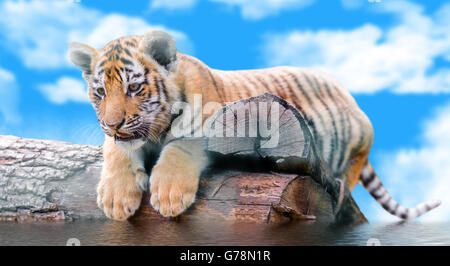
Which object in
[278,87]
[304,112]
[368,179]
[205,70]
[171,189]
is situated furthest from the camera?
[368,179]

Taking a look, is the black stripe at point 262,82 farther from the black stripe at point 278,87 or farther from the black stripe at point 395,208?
the black stripe at point 395,208

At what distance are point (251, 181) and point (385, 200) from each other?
8.02ft

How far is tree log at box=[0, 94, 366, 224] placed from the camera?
3283 mm

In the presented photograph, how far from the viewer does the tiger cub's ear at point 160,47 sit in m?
3.52

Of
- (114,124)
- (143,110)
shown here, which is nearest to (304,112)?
(143,110)

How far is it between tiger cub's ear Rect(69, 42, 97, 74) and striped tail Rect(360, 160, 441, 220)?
3.31 meters

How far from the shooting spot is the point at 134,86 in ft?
11.5

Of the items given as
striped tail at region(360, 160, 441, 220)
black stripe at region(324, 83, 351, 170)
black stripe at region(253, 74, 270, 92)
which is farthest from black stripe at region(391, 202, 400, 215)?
black stripe at region(253, 74, 270, 92)

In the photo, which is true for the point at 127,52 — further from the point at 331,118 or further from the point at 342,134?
the point at 342,134

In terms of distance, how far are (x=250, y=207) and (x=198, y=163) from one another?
0.58 m

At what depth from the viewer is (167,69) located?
12.1 feet

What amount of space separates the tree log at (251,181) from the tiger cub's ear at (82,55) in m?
1.07
